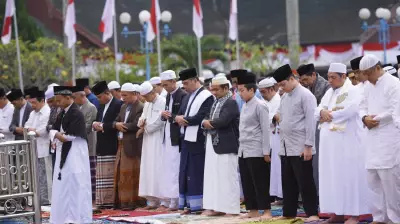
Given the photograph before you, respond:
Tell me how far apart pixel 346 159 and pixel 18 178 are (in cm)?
360

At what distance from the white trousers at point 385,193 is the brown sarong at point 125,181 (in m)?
4.87

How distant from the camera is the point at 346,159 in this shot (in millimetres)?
10961

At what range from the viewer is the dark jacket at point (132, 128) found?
14.1 metres

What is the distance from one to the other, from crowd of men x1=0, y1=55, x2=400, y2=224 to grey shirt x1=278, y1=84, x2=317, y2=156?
0.01m

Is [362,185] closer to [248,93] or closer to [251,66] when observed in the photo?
[248,93]

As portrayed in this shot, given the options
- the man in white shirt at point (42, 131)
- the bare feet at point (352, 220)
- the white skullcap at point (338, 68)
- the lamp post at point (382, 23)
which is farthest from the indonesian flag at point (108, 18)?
the bare feet at point (352, 220)

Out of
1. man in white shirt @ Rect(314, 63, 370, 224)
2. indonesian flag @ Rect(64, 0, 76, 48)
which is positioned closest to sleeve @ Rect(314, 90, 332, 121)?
man in white shirt @ Rect(314, 63, 370, 224)

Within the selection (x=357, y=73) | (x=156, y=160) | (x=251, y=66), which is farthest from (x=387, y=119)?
(x=251, y=66)

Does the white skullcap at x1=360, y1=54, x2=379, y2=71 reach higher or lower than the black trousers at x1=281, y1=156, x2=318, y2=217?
higher

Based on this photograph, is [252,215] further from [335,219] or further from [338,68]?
[338,68]

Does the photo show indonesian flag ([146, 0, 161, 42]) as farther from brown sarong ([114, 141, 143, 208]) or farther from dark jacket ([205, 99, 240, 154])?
dark jacket ([205, 99, 240, 154])

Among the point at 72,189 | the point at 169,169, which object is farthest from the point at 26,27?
the point at 72,189

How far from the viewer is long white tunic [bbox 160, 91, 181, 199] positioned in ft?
44.6

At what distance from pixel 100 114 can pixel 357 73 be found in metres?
4.78
